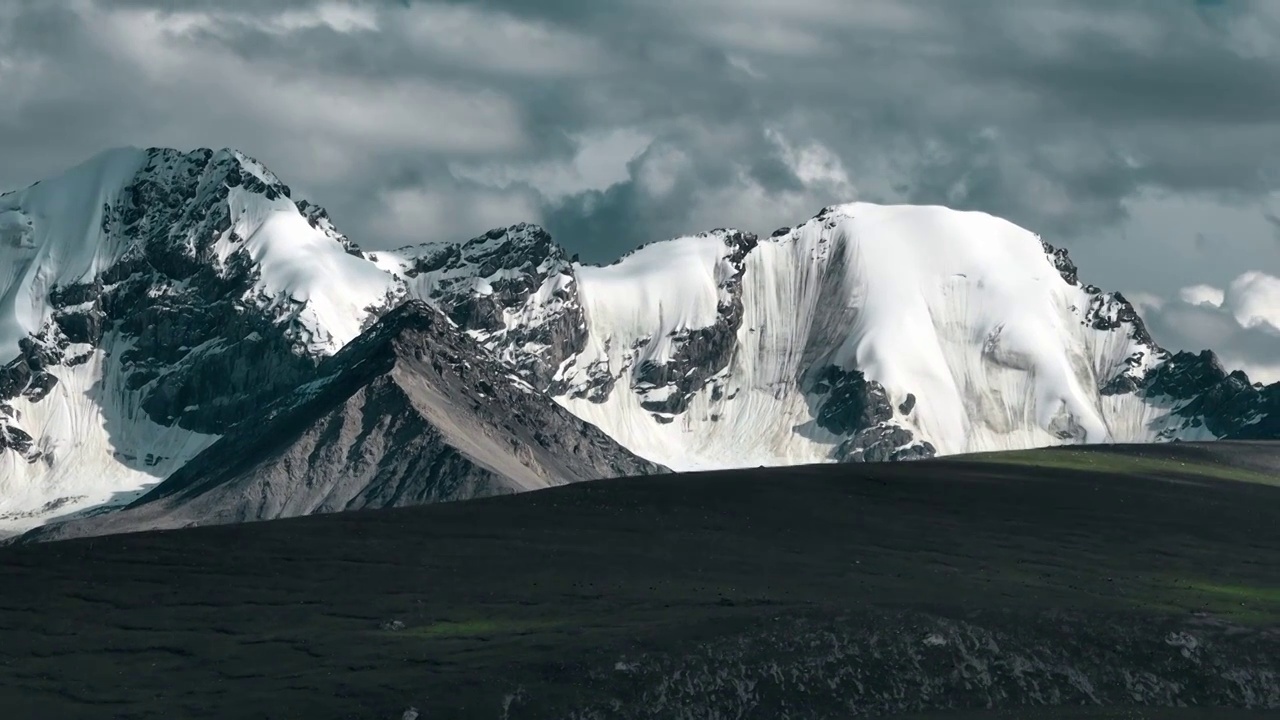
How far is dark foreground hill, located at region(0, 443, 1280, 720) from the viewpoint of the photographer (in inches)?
5546

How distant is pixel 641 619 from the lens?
156 m

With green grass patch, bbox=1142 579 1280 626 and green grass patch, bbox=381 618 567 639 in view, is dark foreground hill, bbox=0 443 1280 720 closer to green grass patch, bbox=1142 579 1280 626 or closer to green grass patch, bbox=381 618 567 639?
green grass patch, bbox=381 618 567 639

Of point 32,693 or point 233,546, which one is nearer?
point 32,693

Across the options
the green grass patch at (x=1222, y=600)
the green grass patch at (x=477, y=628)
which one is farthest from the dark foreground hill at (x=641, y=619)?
the green grass patch at (x=1222, y=600)

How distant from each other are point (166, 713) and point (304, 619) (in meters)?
23.0

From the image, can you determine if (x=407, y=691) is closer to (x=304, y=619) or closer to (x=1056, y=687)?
(x=304, y=619)

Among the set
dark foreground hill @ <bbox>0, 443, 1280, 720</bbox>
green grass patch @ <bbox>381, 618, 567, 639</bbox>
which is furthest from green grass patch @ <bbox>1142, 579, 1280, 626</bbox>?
green grass patch @ <bbox>381, 618, 567, 639</bbox>

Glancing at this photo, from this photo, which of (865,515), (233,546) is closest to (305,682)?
(233,546)

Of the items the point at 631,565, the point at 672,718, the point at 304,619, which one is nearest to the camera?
the point at 672,718

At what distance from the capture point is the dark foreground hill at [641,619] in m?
141

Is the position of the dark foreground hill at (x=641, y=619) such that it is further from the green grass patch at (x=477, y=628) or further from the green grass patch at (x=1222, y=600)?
the green grass patch at (x=1222, y=600)

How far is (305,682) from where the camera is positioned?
143250mm

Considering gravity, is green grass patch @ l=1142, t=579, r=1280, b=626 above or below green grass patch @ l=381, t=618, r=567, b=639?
above

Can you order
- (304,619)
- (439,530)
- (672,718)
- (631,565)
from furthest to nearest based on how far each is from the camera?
(439,530) → (631,565) → (304,619) → (672,718)
